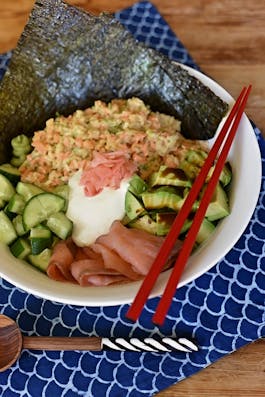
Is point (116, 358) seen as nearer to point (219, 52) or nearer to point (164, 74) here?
point (164, 74)

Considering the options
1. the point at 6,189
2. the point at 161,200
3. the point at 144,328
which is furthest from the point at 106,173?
the point at 144,328

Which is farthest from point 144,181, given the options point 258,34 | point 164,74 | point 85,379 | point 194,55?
point 258,34

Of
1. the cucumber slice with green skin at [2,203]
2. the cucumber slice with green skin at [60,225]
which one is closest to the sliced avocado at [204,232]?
the cucumber slice with green skin at [60,225]

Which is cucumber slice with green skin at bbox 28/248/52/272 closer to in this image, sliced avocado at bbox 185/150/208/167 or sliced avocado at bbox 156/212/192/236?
sliced avocado at bbox 156/212/192/236

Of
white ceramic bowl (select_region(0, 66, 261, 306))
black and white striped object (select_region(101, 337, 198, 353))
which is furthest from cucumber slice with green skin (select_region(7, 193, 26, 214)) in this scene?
black and white striped object (select_region(101, 337, 198, 353))

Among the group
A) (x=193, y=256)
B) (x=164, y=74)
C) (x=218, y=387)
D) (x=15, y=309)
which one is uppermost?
(x=164, y=74)

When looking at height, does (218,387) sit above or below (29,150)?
below
